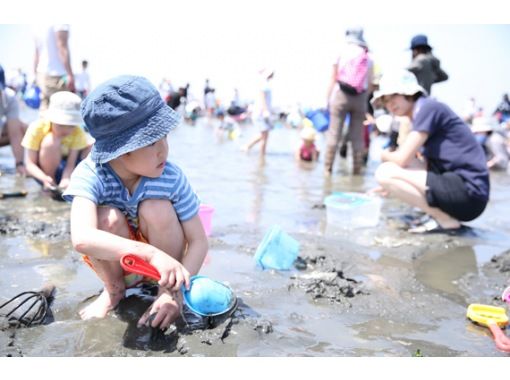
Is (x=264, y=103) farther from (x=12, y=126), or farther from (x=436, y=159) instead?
(x=436, y=159)

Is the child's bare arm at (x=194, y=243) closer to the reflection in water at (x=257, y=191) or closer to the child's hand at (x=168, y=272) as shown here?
the child's hand at (x=168, y=272)

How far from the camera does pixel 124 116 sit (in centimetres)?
184

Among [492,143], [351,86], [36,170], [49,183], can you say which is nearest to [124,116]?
[49,183]

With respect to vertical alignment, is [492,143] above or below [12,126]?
below

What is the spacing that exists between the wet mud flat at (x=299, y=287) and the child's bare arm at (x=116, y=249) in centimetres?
27

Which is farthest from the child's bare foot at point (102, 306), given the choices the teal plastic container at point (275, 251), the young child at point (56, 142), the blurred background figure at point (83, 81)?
the blurred background figure at point (83, 81)

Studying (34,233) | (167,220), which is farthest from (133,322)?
(34,233)

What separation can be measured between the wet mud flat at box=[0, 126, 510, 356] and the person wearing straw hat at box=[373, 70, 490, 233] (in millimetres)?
249

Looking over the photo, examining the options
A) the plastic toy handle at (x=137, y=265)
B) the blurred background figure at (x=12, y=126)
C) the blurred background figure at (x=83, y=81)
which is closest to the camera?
the plastic toy handle at (x=137, y=265)

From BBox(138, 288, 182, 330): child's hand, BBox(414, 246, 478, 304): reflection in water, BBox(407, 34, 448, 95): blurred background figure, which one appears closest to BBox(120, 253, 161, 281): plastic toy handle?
BBox(138, 288, 182, 330): child's hand

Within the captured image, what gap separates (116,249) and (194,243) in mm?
413

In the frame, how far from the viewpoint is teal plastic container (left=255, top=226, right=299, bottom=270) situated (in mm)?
2842

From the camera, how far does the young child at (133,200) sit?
1.84 meters

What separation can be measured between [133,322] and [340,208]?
7.56ft
